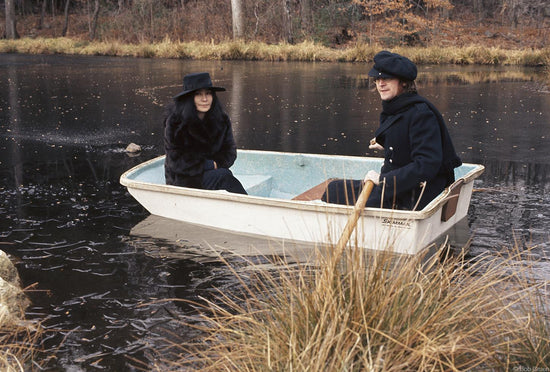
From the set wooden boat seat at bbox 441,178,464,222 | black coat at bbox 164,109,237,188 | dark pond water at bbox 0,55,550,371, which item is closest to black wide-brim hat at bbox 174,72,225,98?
black coat at bbox 164,109,237,188

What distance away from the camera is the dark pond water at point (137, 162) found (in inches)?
189

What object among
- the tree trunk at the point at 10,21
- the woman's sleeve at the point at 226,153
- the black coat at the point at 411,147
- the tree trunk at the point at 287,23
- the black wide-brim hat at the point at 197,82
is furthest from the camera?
the tree trunk at the point at 10,21

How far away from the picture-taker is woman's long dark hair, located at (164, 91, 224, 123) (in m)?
6.08

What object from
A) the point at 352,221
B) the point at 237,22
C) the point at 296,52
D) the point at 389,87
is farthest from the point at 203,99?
the point at 237,22

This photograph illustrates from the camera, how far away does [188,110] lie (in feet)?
19.9

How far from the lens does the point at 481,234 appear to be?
6.28 meters

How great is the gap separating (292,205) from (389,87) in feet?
4.13

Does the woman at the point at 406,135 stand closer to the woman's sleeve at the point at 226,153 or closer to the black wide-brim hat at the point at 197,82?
the black wide-brim hat at the point at 197,82

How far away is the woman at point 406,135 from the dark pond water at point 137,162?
1.00 m

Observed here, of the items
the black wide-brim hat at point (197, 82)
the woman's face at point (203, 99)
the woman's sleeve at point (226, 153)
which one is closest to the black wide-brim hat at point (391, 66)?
the black wide-brim hat at point (197, 82)

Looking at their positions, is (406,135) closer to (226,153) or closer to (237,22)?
(226,153)

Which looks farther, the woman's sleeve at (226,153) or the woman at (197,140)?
the woman's sleeve at (226,153)

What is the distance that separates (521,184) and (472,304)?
5.05 meters

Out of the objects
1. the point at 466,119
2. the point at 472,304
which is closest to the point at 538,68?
the point at 466,119
